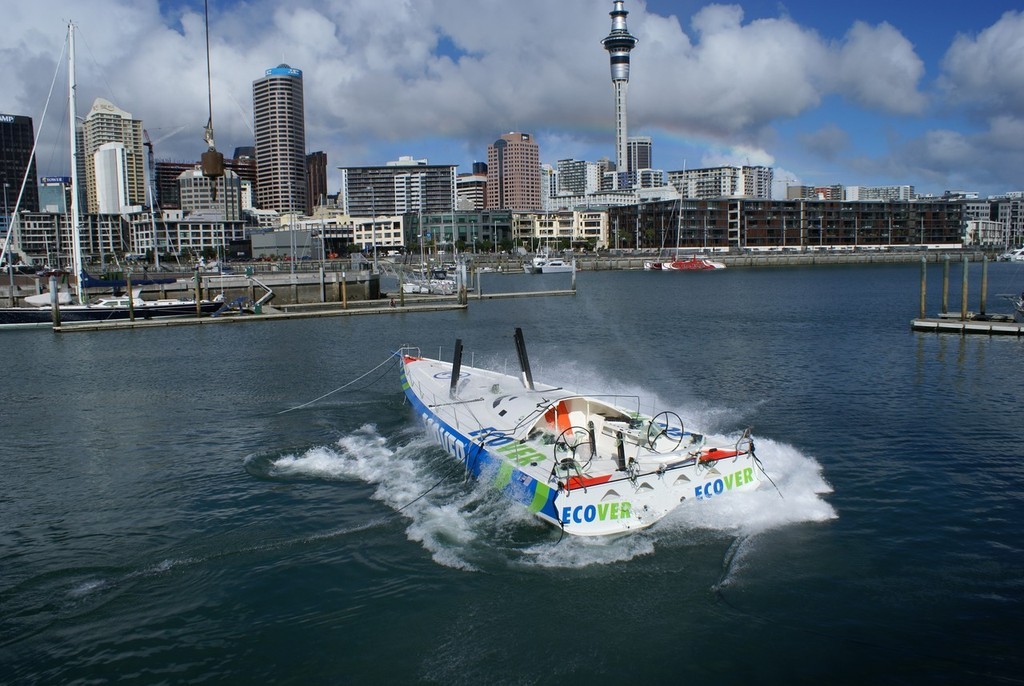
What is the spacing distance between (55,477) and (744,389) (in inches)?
882

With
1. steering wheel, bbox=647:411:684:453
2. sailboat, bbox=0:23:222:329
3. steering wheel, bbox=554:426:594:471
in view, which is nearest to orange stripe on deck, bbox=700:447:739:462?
steering wheel, bbox=647:411:684:453

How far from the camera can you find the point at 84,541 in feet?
51.0

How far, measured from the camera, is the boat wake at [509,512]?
46.4 ft

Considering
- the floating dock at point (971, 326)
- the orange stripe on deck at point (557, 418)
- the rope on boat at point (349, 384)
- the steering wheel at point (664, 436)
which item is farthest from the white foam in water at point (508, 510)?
the floating dock at point (971, 326)

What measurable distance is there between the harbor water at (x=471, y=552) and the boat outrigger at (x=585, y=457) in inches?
21.1

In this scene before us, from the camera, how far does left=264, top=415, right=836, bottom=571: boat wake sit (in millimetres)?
14156

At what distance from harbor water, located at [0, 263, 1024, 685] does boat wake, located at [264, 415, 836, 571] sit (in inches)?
2.8

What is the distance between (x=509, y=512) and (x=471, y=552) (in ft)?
5.47

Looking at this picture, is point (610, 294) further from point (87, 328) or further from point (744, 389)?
point (744, 389)

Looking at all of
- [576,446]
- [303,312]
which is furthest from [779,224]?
[576,446]

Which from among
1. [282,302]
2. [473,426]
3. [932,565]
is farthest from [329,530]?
[282,302]

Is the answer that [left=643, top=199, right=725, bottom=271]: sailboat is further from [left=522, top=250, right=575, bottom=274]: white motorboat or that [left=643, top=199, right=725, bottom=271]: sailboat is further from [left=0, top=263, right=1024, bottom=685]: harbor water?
[left=0, top=263, right=1024, bottom=685]: harbor water

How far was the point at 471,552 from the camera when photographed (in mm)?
14438

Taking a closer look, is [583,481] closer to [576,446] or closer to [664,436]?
[576,446]
